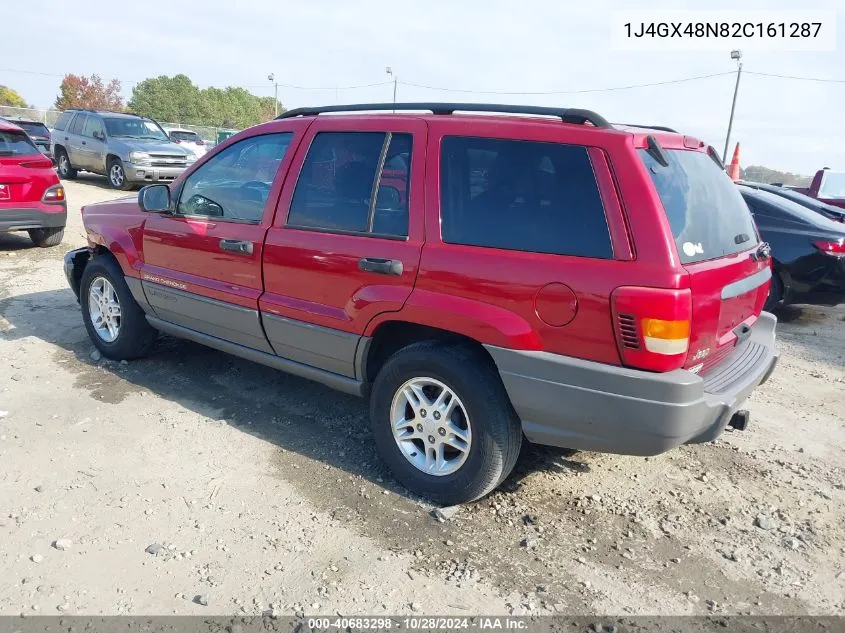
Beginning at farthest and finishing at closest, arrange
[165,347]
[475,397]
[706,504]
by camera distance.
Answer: [165,347] < [706,504] < [475,397]

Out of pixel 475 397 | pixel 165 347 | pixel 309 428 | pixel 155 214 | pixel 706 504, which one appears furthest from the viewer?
pixel 165 347

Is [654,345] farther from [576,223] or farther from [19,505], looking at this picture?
[19,505]

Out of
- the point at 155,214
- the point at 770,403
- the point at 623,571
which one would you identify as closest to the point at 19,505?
the point at 155,214

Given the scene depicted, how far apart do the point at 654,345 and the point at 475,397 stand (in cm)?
85

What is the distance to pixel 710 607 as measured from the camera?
2.66 m

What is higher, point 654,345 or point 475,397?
point 654,345

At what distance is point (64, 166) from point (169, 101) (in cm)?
5996

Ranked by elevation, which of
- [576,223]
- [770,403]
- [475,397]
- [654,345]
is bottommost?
[770,403]

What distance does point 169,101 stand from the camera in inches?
2795

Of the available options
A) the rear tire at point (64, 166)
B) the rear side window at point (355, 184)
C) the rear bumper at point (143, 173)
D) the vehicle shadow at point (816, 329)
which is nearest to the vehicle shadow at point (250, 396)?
the rear side window at point (355, 184)

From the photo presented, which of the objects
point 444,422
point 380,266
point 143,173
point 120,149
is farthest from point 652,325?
point 120,149

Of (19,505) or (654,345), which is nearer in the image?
(654,345)

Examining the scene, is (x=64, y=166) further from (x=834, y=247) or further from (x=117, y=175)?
(x=834, y=247)

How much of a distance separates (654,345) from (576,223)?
618 mm
